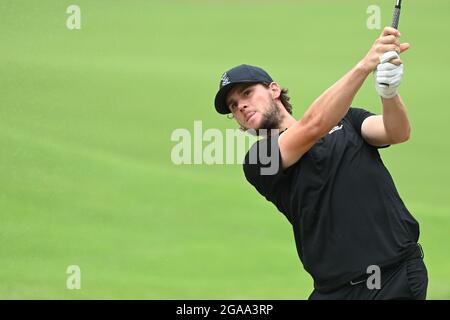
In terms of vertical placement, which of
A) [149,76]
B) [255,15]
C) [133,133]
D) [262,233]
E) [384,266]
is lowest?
[384,266]

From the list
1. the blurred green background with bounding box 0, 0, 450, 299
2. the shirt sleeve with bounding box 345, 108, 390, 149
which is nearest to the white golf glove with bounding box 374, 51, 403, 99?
the shirt sleeve with bounding box 345, 108, 390, 149

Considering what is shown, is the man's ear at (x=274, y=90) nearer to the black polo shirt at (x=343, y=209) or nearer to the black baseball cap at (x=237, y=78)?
the black baseball cap at (x=237, y=78)

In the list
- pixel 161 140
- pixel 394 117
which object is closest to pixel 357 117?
pixel 394 117

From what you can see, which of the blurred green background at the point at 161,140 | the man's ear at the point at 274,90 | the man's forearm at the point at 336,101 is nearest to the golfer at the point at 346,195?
the man's forearm at the point at 336,101

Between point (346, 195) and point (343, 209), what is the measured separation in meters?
0.05

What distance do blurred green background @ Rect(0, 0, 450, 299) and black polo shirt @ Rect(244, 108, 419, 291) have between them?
3.56 meters

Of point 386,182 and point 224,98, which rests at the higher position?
point 224,98

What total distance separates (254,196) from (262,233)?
26.5 inches

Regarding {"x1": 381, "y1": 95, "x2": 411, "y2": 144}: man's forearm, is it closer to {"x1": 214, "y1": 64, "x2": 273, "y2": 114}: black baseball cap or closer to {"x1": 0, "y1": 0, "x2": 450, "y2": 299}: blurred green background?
{"x1": 214, "y1": 64, "x2": 273, "y2": 114}: black baseball cap

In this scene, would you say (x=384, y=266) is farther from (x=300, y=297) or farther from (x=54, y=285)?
(x=54, y=285)

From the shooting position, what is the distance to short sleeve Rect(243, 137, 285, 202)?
10.6ft

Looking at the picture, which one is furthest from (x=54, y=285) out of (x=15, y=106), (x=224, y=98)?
(x=224, y=98)

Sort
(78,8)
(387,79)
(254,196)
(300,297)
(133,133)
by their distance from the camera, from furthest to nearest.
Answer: (78,8) < (133,133) < (254,196) < (300,297) < (387,79)

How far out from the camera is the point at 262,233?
25.5 feet
